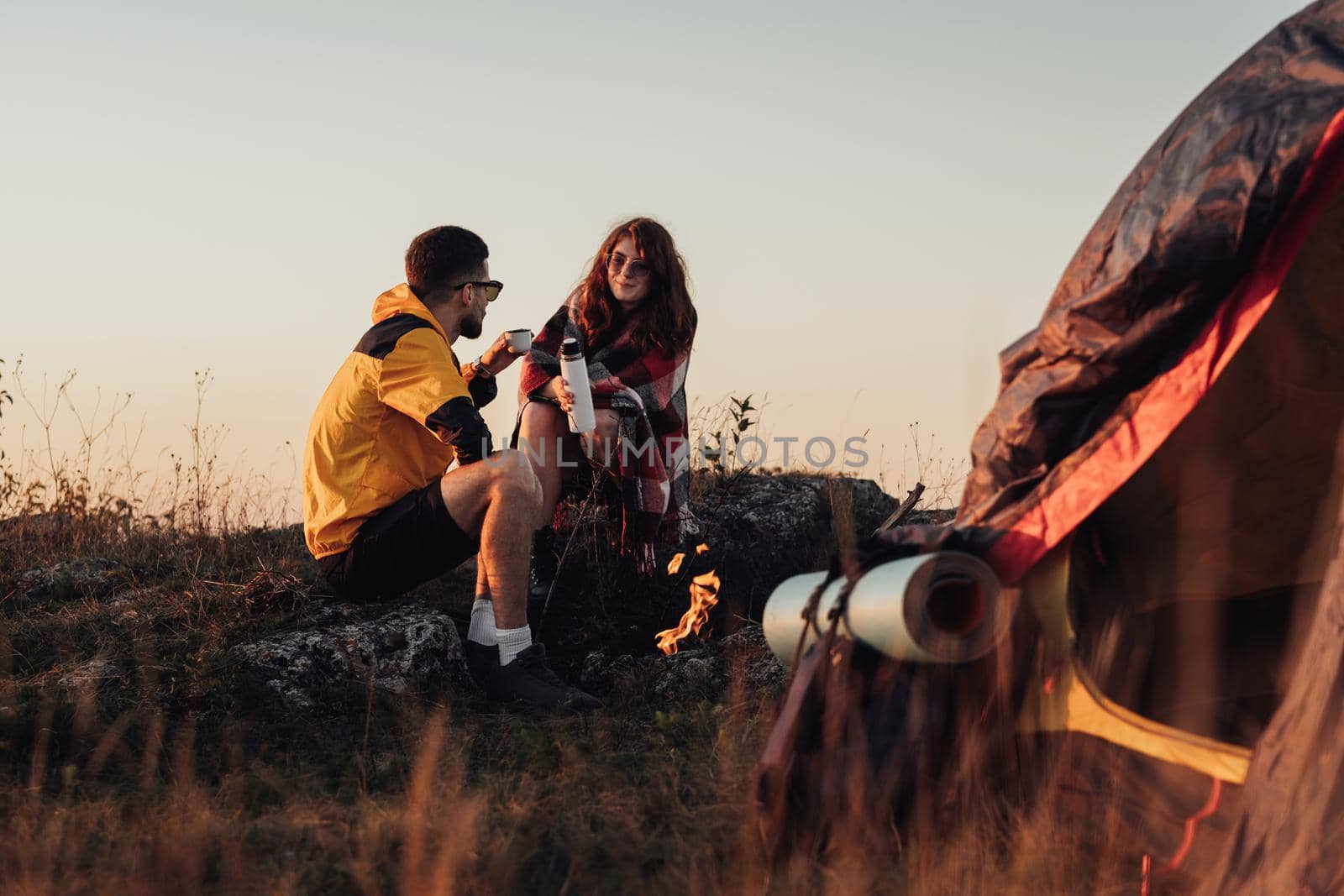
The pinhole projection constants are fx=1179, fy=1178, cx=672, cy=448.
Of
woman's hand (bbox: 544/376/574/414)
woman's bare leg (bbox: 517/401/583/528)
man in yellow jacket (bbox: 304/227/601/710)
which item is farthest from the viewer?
woman's bare leg (bbox: 517/401/583/528)

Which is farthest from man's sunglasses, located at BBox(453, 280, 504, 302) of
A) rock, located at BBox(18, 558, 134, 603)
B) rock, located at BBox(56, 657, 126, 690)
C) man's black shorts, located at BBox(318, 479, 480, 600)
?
rock, located at BBox(18, 558, 134, 603)

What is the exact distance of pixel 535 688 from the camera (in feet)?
13.9

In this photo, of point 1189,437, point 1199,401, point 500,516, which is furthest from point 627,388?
point 1199,401

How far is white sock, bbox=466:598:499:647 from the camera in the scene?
447cm

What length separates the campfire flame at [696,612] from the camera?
191 inches

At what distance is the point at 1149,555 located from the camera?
296cm

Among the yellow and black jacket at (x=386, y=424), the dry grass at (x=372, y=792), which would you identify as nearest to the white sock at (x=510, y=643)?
the dry grass at (x=372, y=792)

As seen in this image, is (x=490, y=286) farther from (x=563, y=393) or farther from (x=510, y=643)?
(x=510, y=643)

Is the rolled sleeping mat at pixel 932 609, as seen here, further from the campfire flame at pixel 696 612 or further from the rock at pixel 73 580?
the rock at pixel 73 580

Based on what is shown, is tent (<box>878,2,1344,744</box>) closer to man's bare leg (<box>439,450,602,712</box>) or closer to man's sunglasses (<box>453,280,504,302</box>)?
man's bare leg (<box>439,450,602,712</box>)

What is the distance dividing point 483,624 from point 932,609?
2.36m

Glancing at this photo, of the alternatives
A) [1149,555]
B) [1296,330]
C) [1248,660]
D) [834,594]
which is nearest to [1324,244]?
[1296,330]

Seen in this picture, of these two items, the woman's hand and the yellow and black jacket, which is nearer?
the yellow and black jacket

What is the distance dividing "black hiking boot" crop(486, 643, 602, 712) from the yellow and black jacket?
0.77 metres
